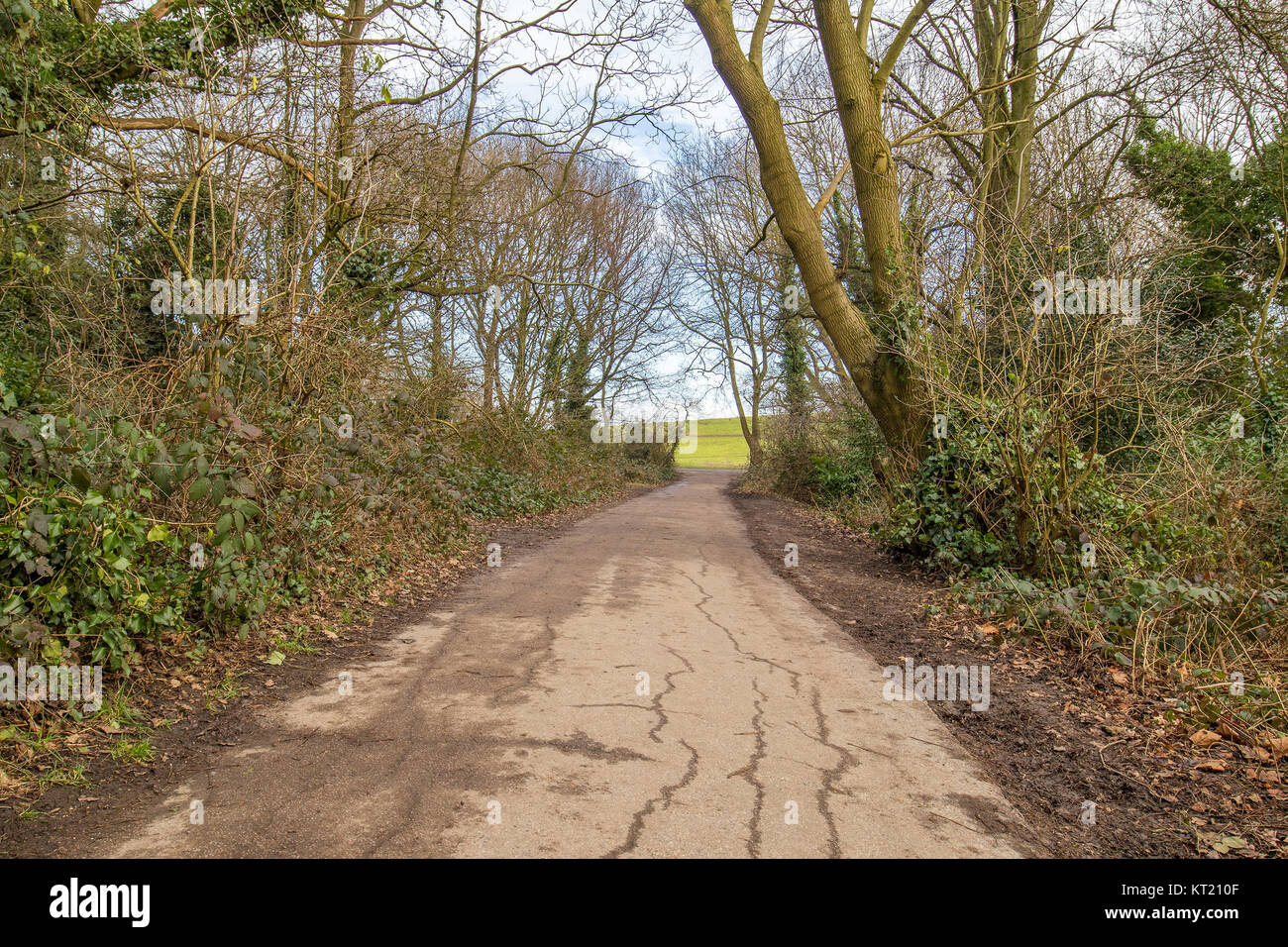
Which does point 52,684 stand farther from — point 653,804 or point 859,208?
point 859,208

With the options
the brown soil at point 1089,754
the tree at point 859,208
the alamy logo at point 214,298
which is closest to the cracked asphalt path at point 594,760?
the brown soil at point 1089,754

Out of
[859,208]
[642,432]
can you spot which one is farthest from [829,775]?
[642,432]

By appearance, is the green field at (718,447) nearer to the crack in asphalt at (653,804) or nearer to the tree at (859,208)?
the tree at (859,208)

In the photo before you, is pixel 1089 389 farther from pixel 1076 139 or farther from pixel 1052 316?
pixel 1076 139

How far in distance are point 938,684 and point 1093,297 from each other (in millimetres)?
3884

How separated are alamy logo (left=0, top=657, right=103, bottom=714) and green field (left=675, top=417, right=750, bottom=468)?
195 ft

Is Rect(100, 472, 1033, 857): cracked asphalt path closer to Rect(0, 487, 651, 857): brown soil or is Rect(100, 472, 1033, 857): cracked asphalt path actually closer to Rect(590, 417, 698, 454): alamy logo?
Rect(0, 487, 651, 857): brown soil

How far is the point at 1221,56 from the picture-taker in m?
11.4

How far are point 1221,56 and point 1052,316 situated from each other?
25.9 ft

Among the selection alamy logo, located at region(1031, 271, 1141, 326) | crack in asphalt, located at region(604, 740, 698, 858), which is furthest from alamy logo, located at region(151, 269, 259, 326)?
alamy logo, located at region(1031, 271, 1141, 326)
